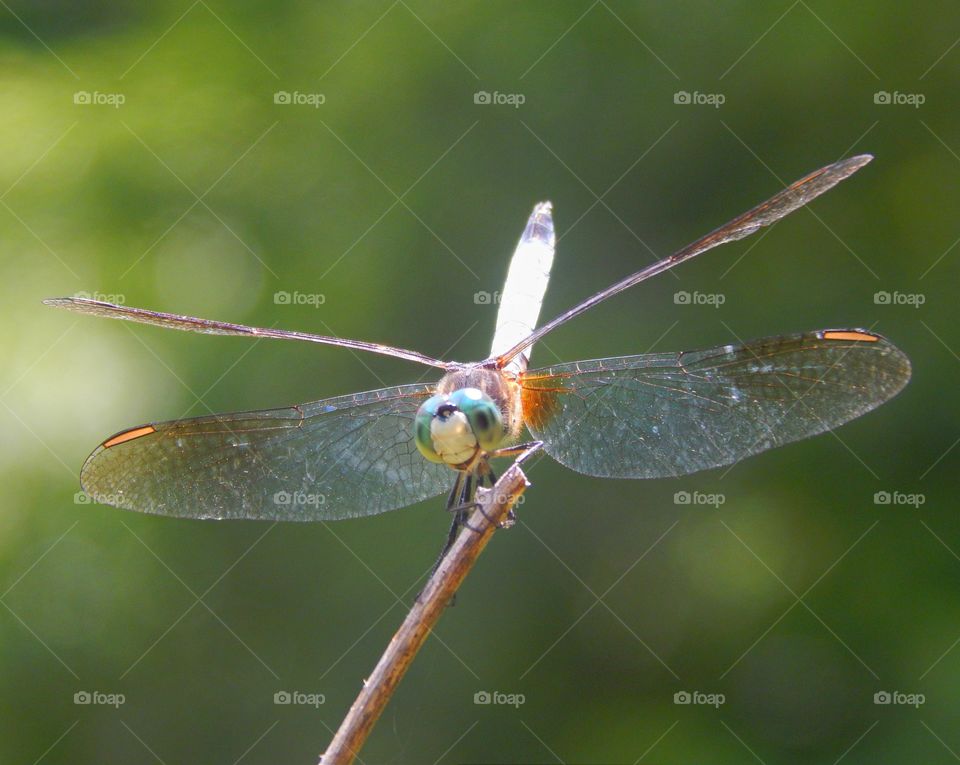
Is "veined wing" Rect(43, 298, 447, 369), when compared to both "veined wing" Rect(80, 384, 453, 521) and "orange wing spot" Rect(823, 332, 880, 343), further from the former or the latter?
"orange wing spot" Rect(823, 332, 880, 343)

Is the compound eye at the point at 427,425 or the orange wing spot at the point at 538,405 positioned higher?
the orange wing spot at the point at 538,405

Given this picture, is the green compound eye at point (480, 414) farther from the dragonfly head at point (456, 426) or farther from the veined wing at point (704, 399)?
the veined wing at point (704, 399)

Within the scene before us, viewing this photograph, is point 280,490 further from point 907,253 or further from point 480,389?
point 907,253

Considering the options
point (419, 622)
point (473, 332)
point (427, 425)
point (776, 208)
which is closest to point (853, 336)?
point (776, 208)

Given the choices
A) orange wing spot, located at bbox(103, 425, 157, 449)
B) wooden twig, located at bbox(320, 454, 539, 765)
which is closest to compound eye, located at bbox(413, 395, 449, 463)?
wooden twig, located at bbox(320, 454, 539, 765)

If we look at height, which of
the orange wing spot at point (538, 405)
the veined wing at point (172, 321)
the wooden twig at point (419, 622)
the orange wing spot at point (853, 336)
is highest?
the orange wing spot at point (853, 336)

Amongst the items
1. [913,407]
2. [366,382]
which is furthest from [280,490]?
[913,407]

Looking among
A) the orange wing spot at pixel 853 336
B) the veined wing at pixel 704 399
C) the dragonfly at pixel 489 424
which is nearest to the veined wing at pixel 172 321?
the dragonfly at pixel 489 424

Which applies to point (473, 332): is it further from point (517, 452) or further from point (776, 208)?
point (776, 208)
